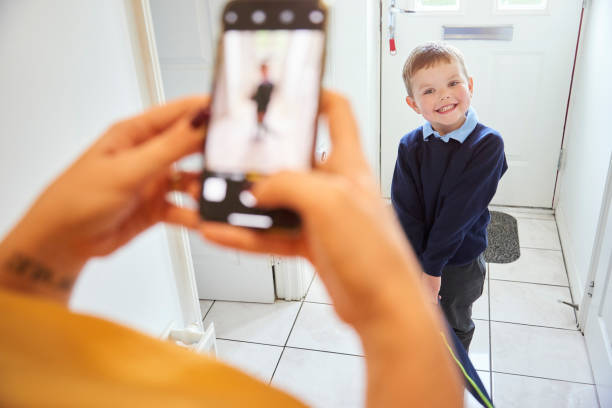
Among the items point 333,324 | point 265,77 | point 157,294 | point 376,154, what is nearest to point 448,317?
point 333,324

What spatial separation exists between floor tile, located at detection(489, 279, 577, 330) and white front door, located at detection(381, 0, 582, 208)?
0.89 meters

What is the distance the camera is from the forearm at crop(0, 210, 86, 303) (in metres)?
0.35

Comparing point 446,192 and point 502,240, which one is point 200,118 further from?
point 502,240

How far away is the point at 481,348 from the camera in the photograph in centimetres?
201

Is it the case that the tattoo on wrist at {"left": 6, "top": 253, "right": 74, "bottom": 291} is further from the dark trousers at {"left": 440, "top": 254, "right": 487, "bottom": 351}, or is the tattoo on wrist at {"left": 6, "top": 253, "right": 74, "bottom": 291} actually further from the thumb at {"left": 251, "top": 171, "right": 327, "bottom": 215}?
the dark trousers at {"left": 440, "top": 254, "right": 487, "bottom": 351}

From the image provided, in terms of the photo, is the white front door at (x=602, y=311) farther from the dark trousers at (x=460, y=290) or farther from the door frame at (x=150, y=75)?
the door frame at (x=150, y=75)

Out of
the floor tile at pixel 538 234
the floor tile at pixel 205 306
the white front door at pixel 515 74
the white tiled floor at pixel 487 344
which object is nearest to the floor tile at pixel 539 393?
the white tiled floor at pixel 487 344

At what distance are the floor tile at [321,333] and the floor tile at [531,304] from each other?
0.65 m

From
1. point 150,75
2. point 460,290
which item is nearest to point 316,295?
point 460,290

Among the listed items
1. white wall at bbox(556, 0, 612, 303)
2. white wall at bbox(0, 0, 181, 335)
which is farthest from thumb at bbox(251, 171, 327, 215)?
white wall at bbox(556, 0, 612, 303)

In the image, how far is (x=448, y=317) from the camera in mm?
1597

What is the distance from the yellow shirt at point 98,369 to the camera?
24cm

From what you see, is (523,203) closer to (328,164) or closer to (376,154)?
(376,154)

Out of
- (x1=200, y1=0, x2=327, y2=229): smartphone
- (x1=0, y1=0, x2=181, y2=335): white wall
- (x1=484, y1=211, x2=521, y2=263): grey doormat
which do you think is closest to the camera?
(x1=200, y1=0, x2=327, y2=229): smartphone
